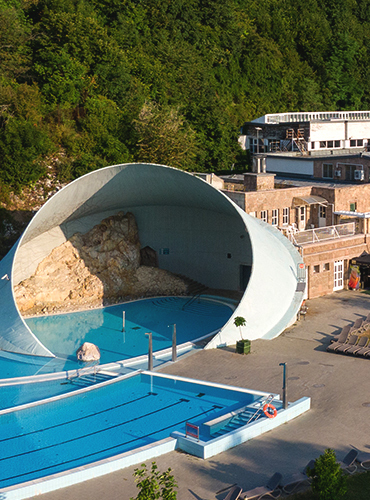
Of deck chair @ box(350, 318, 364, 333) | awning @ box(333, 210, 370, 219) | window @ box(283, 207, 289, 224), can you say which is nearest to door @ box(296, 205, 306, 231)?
window @ box(283, 207, 289, 224)

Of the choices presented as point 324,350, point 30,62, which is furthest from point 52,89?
point 324,350

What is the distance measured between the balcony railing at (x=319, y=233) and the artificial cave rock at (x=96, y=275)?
591 cm

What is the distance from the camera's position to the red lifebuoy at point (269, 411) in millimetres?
17516

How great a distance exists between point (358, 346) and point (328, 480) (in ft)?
32.9

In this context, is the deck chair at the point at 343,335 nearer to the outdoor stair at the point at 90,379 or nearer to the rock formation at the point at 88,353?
the outdoor stair at the point at 90,379

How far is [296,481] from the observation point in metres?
14.3

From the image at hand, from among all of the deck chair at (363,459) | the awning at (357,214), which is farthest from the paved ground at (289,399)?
the awning at (357,214)

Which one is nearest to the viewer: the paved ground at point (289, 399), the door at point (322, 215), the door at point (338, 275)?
the paved ground at point (289, 399)

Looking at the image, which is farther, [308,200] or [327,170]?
[327,170]

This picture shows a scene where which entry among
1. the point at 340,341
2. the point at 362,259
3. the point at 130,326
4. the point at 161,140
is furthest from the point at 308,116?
the point at 340,341

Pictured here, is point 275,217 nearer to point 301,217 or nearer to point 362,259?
point 301,217

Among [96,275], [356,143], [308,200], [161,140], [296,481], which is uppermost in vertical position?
[161,140]

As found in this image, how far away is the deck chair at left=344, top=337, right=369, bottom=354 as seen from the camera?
73.6 ft

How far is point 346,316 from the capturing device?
26.8 meters
